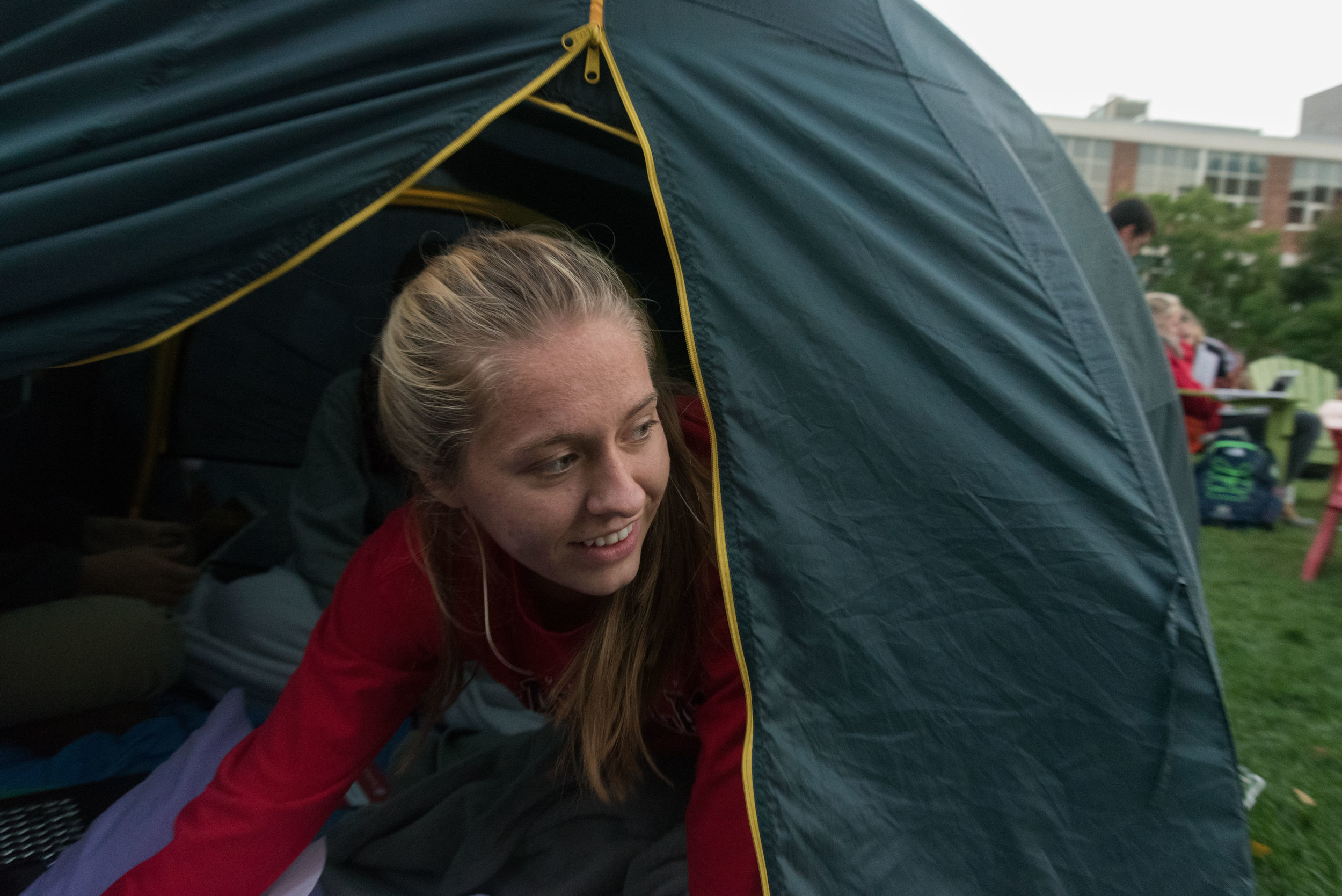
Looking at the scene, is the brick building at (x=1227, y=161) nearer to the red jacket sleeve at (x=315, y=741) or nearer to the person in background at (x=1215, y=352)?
the person in background at (x=1215, y=352)

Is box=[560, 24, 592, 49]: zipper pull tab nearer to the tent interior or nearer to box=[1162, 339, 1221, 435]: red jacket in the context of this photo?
the tent interior

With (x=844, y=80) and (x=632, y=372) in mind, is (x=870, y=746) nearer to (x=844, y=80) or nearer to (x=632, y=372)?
(x=632, y=372)

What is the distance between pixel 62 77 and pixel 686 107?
723 millimetres

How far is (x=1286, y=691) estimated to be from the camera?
89.4 inches

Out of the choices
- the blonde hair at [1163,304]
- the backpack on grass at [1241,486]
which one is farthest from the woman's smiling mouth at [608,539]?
the blonde hair at [1163,304]

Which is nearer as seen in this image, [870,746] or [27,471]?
[870,746]

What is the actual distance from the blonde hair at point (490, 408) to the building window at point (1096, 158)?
2688cm

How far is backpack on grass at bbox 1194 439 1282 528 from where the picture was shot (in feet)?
14.0

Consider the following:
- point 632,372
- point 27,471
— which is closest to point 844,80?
point 632,372

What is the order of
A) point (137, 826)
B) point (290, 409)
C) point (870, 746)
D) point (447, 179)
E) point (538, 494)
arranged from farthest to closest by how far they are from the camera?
point (290, 409)
point (447, 179)
point (137, 826)
point (870, 746)
point (538, 494)

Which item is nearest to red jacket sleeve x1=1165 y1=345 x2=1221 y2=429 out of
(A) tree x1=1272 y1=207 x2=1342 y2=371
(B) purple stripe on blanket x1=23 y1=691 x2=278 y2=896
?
(B) purple stripe on blanket x1=23 y1=691 x2=278 y2=896

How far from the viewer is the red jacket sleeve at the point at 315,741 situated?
0.99 meters

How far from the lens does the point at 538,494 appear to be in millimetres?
909

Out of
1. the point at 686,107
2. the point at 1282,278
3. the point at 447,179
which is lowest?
the point at 1282,278
